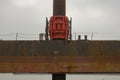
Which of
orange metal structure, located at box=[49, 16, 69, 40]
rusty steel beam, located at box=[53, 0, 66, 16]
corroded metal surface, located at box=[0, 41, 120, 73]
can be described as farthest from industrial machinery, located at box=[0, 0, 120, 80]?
rusty steel beam, located at box=[53, 0, 66, 16]

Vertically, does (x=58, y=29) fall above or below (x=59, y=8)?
below

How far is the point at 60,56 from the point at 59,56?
0.23 feet

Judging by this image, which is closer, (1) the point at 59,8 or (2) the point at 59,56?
(2) the point at 59,56

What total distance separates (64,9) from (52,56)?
4.44m

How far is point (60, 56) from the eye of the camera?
20.0 m

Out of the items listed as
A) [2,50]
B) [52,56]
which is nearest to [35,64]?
[52,56]

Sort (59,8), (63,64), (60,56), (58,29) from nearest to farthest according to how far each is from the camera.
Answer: (63,64) → (60,56) → (58,29) → (59,8)

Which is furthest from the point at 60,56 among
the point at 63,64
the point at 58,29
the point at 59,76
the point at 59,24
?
the point at 59,24

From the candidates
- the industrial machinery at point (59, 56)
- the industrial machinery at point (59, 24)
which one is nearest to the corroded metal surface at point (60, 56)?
the industrial machinery at point (59, 56)

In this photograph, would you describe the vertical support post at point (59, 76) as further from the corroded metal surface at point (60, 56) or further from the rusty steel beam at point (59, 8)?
the rusty steel beam at point (59, 8)

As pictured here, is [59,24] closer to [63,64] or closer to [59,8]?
[59,8]

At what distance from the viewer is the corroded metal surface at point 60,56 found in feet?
65.2

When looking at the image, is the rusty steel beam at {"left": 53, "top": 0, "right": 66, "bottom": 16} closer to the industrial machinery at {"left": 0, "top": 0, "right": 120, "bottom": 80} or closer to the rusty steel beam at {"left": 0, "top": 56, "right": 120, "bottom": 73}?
the industrial machinery at {"left": 0, "top": 0, "right": 120, "bottom": 80}

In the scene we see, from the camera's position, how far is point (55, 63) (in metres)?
19.9
